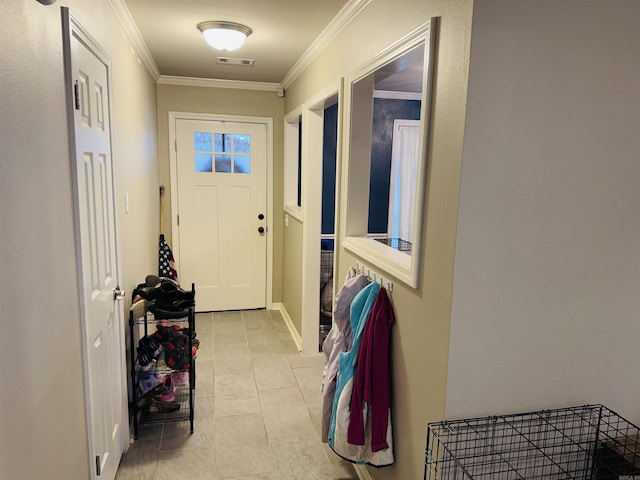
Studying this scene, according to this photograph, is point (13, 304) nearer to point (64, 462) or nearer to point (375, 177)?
point (64, 462)

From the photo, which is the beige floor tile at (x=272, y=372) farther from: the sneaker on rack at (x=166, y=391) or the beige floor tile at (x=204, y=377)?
the sneaker on rack at (x=166, y=391)

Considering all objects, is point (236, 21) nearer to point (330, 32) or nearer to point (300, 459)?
point (330, 32)

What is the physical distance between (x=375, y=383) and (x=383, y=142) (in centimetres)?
331

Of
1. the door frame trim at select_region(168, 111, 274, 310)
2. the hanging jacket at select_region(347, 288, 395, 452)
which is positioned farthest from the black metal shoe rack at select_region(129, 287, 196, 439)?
the door frame trim at select_region(168, 111, 274, 310)

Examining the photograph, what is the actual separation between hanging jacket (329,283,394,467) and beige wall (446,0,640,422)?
0.54m

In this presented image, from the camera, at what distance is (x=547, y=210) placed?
1469mm

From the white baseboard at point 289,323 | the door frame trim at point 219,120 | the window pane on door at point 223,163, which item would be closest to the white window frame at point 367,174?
the white baseboard at point 289,323

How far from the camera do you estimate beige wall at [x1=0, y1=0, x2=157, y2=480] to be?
1069mm

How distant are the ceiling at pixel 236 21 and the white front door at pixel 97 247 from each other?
639 mm

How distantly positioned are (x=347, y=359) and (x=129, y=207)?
1.62 metres

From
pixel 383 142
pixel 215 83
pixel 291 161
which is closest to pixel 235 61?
pixel 215 83

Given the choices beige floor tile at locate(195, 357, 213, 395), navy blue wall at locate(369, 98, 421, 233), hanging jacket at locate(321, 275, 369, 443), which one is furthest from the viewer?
navy blue wall at locate(369, 98, 421, 233)

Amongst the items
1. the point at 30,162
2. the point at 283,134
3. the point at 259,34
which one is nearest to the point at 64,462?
the point at 30,162

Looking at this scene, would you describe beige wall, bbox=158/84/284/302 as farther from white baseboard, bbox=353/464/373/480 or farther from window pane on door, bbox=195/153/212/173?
white baseboard, bbox=353/464/373/480
